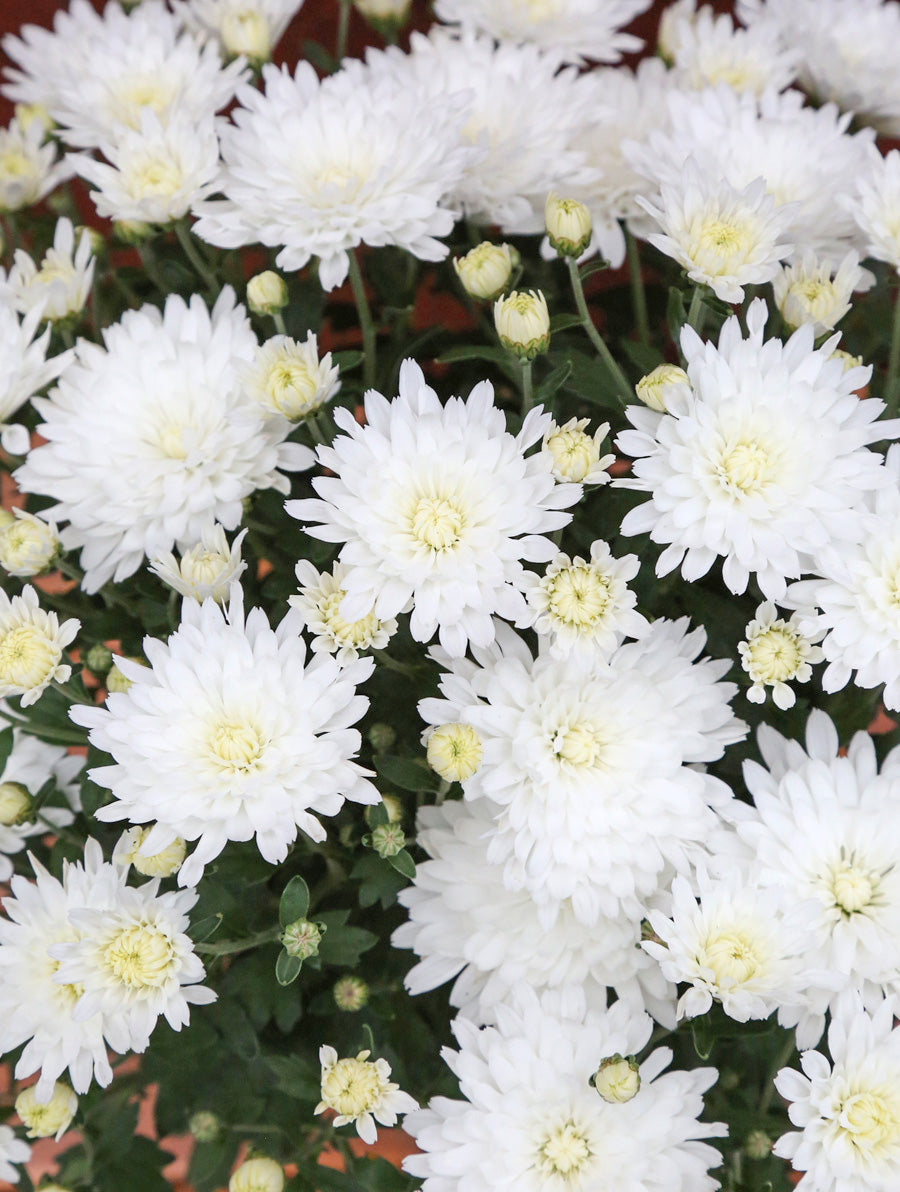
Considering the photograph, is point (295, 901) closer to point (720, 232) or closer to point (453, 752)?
point (453, 752)

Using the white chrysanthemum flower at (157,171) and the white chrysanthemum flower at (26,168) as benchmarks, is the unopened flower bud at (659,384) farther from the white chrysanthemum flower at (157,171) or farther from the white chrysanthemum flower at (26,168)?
the white chrysanthemum flower at (26,168)

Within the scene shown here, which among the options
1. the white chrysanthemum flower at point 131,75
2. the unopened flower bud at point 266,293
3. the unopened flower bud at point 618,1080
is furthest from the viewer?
the white chrysanthemum flower at point 131,75

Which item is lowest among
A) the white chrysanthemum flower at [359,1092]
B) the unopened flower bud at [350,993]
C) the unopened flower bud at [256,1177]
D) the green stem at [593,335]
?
the unopened flower bud at [256,1177]

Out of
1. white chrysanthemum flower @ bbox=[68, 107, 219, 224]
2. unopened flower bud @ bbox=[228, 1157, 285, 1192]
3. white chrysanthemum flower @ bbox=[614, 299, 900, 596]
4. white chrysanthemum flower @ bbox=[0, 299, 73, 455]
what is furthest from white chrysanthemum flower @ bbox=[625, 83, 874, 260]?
unopened flower bud @ bbox=[228, 1157, 285, 1192]

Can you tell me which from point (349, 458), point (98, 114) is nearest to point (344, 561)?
point (349, 458)

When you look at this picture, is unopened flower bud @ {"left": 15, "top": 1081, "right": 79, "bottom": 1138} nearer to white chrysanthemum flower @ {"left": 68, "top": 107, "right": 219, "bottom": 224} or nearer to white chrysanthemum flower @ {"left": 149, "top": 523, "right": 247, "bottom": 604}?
white chrysanthemum flower @ {"left": 149, "top": 523, "right": 247, "bottom": 604}

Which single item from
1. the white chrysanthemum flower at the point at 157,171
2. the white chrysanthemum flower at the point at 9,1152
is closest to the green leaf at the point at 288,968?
the white chrysanthemum flower at the point at 9,1152
